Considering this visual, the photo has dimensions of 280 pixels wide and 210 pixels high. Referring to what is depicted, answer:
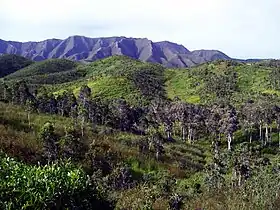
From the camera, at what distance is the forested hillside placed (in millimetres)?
14375

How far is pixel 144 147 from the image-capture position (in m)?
54.5

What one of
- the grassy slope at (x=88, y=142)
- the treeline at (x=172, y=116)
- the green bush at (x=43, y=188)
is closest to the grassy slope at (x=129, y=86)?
the treeline at (x=172, y=116)

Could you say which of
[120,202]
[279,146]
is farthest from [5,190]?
[279,146]

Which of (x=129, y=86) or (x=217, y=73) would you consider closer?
(x=129, y=86)

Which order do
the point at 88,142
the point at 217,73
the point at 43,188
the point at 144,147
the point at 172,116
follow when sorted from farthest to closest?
the point at 217,73 < the point at 172,116 < the point at 144,147 < the point at 88,142 < the point at 43,188

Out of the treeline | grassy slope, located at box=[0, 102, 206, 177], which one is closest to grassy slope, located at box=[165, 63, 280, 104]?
the treeline

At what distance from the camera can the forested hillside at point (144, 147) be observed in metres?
14.4

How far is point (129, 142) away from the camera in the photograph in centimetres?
5434

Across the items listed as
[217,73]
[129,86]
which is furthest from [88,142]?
[217,73]

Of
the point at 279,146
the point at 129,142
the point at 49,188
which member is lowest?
the point at 279,146

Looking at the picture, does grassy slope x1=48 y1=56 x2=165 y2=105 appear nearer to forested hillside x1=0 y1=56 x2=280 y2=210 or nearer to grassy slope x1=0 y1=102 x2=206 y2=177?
forested hillside x1=0 y1=56 x2=280 y2=210

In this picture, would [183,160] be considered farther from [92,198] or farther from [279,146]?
[92,198]

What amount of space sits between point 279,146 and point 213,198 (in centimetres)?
6623

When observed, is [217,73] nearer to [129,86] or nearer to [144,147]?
[129,86]
